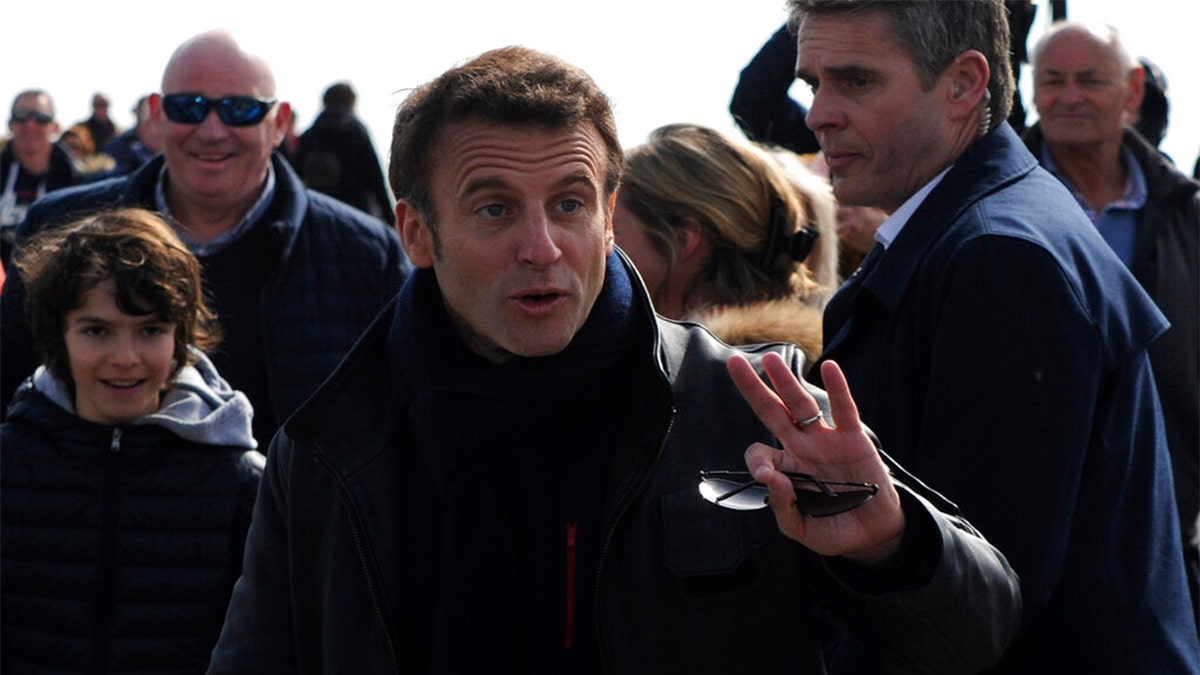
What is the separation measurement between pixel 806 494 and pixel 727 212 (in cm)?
214

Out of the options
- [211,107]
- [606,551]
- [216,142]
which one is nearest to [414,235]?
[606,551]

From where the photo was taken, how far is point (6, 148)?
1482cm

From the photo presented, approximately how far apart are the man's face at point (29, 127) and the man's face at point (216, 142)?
27.4ft

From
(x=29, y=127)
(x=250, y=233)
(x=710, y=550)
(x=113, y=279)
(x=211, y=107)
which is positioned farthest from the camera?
(x=29, y=127)

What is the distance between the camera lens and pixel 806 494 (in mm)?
2416

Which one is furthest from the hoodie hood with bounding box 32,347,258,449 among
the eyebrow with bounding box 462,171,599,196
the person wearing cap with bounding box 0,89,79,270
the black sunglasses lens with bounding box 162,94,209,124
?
the person wearing cap with bounding box 0,89,79,270

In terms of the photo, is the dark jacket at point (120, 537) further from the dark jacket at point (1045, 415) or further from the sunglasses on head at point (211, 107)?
the dark jacket at point (1045, 415)

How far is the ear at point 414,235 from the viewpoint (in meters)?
3.02

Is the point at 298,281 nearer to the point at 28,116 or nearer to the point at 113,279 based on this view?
the point at 113,279

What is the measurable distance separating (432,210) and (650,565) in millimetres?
771

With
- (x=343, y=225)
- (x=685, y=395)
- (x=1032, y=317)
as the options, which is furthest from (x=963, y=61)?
(x=343, y=225)

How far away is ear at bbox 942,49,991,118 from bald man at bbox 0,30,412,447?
2.48 m

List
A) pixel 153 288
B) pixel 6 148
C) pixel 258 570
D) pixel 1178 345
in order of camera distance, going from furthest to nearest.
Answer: pixel 6 148 < pixel 1178 345 < pixel 153 288 < pixel 258 570

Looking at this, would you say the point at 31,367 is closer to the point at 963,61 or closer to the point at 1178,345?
the point at 963,61
